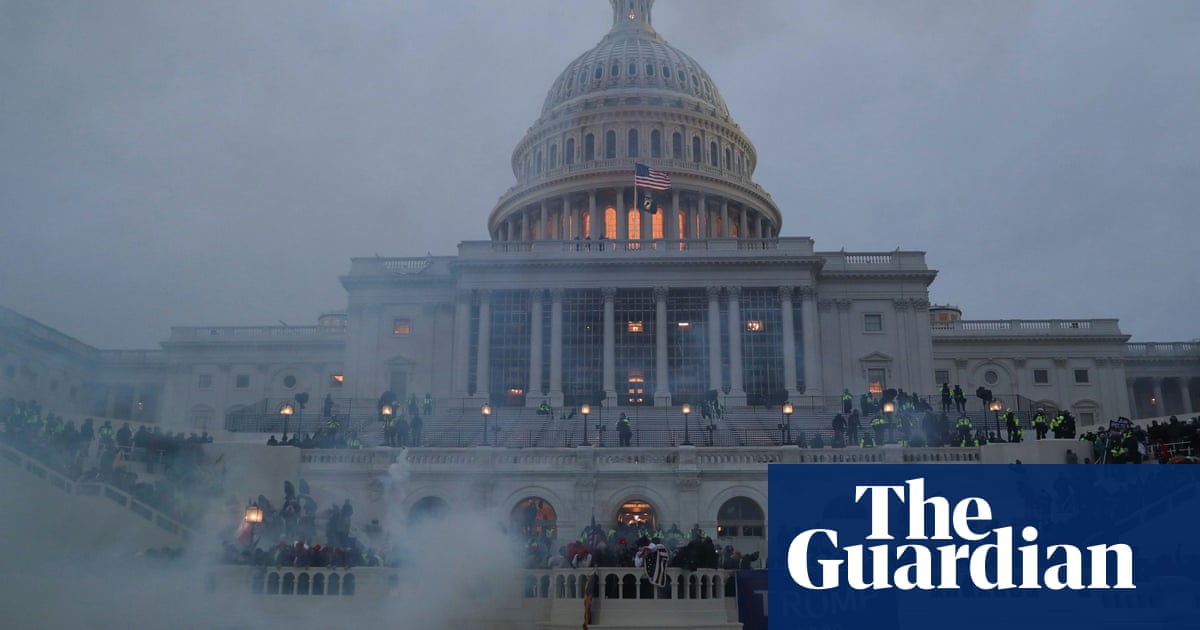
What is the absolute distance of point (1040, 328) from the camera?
2936 inches

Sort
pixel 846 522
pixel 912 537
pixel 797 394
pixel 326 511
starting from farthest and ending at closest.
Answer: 1. pixel 797 394
2. pixel 326 511
3. pixel 846 522
4. pixel 912 537

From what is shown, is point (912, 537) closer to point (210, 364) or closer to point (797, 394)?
point (797, 394)

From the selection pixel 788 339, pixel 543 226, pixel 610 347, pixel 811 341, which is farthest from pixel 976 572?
pixel 543 226

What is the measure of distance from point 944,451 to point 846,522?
9.56 m

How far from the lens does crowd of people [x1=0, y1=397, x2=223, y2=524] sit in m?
24.7

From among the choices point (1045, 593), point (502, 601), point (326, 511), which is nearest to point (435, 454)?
point (326, 511)

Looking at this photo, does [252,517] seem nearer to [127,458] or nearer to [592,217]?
[127,458]

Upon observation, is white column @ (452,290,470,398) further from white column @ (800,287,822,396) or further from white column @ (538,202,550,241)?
white column @ (538,202,550,241)

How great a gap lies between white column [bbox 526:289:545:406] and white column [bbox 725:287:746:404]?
11237mm

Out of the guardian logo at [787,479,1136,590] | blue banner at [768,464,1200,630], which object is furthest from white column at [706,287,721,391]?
the guardian logo at [787,479,1136,590]

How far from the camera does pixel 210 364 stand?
7550cm

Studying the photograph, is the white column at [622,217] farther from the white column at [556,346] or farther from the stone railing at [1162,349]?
the stone railing at [1162,349]

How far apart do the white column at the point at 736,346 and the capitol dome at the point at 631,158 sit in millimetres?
14179

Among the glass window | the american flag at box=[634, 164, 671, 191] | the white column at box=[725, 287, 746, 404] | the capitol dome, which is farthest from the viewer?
the capitol dome
